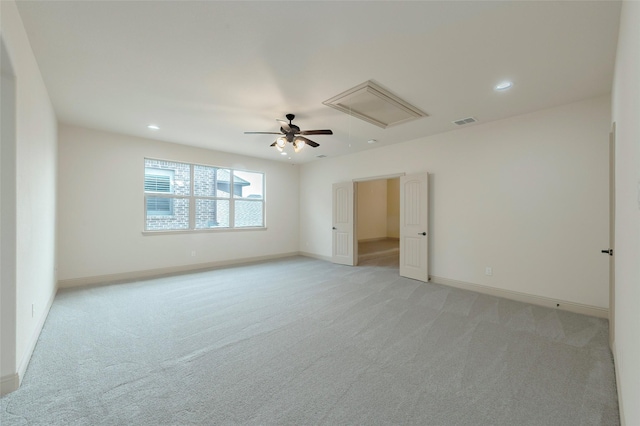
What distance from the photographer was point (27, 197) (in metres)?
2.21

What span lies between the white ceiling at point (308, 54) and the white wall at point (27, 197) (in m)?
0.24

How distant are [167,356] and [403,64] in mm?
3583

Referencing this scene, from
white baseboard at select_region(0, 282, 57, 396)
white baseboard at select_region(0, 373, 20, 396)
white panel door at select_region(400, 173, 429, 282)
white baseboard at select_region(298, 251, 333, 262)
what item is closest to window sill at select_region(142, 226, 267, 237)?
white baseboard at select_region(298, 251, 333, 262)

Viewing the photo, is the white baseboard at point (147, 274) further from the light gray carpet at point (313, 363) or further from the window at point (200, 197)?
the window at point (200, 197)

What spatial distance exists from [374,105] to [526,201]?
8.79 ft

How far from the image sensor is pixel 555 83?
2865mm

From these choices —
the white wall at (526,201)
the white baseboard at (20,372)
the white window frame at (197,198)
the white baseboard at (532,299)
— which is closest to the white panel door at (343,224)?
the white wall at (526,201)

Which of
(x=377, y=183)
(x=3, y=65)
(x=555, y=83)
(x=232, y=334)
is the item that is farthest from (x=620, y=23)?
(x=377, y=183)

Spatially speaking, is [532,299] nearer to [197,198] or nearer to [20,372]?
[20,372]

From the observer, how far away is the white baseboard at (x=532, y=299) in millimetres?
3195

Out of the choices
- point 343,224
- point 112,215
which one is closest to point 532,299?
point 343,224

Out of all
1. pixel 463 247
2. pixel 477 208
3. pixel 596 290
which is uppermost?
pixel 477 208

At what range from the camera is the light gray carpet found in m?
1.64

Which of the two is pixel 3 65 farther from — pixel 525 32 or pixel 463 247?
pixel 463 247
